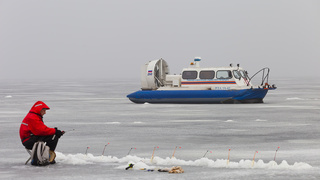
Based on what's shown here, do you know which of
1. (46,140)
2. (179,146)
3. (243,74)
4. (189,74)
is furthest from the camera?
(243,74)

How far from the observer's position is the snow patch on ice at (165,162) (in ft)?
28.1

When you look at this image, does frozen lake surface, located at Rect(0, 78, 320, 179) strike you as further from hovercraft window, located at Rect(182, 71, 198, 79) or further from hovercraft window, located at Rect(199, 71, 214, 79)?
hovercraft window, located at Rect(182, 71, 198, 79)

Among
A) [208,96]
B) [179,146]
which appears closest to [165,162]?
[179,146]

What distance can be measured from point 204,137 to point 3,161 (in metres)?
5.38

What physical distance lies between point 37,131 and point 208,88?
58.0 ft

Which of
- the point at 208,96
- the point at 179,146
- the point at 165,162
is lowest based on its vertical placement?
the point at 208,96

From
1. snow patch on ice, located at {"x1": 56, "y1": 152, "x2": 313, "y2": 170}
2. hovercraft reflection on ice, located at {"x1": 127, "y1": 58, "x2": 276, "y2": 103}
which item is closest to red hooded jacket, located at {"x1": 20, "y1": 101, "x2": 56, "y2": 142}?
snow patch on ice, located at {"x1": 56, "y1": 152, "x2": 313, "y2": 170}

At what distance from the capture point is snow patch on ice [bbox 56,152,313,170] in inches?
337

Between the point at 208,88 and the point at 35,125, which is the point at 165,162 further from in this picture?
the point at 208,88

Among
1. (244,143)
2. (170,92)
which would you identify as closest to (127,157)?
(244,143)

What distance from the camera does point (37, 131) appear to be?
8812mm

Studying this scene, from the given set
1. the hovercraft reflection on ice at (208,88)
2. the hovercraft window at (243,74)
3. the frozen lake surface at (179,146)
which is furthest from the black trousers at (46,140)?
the hovercraft window at (243,74)

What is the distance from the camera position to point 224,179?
7691 mm

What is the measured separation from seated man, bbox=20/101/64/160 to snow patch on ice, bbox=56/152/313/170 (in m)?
0.58
